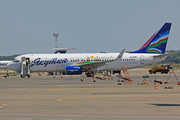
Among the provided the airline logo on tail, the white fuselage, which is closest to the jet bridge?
the white fuselage

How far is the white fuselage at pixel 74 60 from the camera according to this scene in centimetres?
5000

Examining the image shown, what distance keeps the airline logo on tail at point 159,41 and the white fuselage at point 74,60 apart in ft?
5.42

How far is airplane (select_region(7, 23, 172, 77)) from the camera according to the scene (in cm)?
4991

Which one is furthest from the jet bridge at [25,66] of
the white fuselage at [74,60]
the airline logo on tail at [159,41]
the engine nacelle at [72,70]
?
the airline logo on tail at [159,41]

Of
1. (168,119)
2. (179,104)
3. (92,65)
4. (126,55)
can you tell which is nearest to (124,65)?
(126,55)

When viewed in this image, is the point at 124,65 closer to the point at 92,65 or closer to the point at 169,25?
the point at 92,65

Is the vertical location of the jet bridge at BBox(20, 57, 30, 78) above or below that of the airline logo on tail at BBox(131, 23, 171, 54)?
below

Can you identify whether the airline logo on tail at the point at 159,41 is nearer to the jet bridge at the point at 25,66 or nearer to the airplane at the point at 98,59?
the airplane at the point at 98,59

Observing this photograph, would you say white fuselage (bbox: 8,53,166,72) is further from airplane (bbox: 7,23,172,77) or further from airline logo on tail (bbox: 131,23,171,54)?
airline logo on tail (bbox: 131,23,171,54)

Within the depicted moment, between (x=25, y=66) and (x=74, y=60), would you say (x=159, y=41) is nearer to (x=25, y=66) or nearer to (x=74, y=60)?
(x=74, y=60)

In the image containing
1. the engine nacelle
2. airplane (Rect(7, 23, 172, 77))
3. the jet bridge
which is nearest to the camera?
the engine nacelle

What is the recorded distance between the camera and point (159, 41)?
52.0 m

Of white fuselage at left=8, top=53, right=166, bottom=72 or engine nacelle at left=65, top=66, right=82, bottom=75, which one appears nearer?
engine nacelle at left=65, top=66, right=82, bottom=75

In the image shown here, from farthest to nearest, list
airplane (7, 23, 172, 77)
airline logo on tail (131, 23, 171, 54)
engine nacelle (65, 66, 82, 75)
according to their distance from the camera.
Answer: airline logo on tail (131, 23, 171, 54) < airplane (7, 23, 172, 77) < engine nacelle (65, 66, 82, 75)
